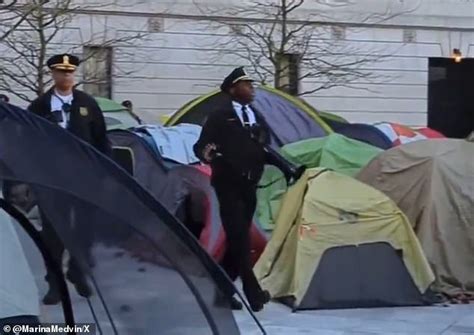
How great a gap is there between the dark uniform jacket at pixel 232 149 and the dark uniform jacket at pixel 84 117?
2.74 feet

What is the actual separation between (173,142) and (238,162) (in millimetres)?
3669

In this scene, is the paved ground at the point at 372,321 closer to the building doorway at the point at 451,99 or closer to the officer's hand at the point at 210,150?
the officer's hand at the point at 210,150

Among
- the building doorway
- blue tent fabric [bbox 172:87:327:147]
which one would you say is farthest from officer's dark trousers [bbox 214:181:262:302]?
the building doorway

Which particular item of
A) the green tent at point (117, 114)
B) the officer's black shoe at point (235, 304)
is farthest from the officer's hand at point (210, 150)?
the green tent at point (117, 114)

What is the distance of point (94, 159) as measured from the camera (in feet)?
13.2

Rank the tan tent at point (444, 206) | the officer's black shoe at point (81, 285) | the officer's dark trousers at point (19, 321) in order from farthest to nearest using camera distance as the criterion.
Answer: the tan tent at point (444, 206)
the officer's black shoe at point (81, 285)
the officer's dark trousers at point (19, 321)

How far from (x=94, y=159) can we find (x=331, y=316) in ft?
15.7

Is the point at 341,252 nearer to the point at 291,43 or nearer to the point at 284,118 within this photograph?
the point at 284,118

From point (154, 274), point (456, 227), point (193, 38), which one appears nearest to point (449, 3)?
point (193, 38)

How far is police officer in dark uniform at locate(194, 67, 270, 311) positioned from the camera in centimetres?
821

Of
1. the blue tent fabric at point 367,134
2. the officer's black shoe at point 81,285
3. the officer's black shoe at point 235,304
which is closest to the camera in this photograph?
the officer's black shoe at point 81,285

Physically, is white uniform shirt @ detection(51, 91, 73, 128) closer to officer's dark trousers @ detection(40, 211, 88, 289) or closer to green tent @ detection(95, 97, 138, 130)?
officer's dark trousers @ detection(40, 211, 88, 289)

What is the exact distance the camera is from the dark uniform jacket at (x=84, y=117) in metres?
7.61

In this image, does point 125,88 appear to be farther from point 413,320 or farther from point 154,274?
point 154,274
